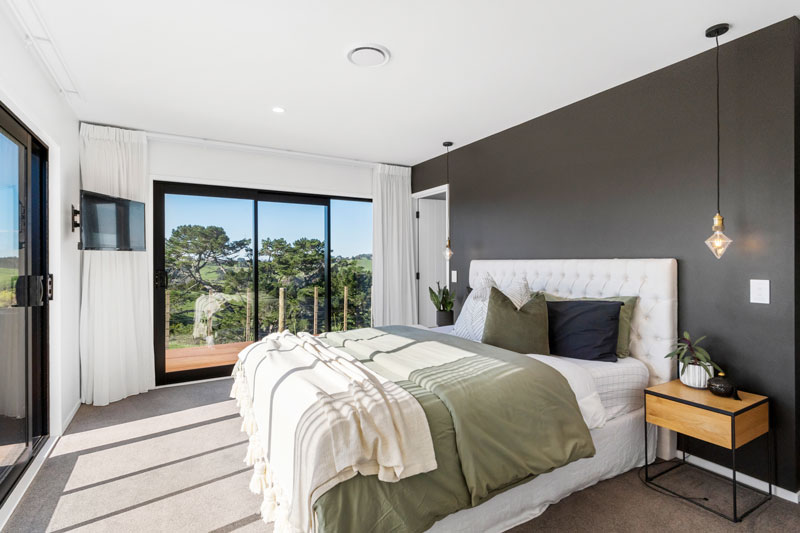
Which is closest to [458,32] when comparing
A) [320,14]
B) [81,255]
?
[320,14]

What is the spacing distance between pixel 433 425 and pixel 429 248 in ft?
13.6

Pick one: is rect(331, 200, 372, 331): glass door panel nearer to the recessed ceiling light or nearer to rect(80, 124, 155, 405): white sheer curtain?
rect(80, 124, 155, 405): white sheer curtain

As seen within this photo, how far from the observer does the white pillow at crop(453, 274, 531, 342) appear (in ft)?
9.97

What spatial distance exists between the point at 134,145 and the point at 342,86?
7.91 ft

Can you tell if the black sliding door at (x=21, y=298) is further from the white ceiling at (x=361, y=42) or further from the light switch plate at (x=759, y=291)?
the light switch plate at (x=759, y=291)

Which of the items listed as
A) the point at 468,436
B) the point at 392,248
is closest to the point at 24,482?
the point at 468,436

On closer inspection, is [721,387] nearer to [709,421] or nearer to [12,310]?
[709,421]

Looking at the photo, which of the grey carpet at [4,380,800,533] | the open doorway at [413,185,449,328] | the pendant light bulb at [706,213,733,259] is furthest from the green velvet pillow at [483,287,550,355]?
the open doorway at [413,185,449,328]

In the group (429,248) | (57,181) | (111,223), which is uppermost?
(57,181)

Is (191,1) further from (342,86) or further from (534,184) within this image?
(534,184)

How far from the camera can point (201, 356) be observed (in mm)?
4500

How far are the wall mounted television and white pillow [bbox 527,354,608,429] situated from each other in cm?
382

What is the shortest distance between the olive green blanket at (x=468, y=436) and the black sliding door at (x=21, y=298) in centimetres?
210

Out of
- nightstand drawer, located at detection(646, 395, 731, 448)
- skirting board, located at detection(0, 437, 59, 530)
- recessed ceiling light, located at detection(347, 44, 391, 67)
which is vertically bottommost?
skirting board, located at detection(0, 437, 59, 530)
